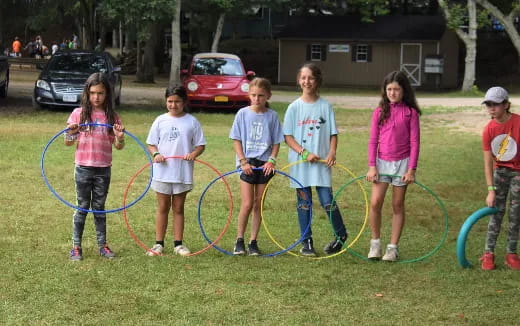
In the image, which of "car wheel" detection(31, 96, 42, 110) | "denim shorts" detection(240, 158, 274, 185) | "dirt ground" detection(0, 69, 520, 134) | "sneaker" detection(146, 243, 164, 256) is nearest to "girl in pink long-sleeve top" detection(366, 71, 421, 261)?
"denim shorts" detection(240, 158, 274, 185)

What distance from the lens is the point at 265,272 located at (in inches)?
274

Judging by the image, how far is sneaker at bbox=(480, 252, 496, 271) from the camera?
7227mm

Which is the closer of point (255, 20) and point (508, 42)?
point (508, 42)

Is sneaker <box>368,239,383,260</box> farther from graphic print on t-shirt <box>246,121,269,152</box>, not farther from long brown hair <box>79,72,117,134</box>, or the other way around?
long brown hair <box>79,72,117,134</box>

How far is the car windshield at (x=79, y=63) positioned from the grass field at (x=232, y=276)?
10.7 metres

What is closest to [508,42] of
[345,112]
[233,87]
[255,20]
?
[255,20]

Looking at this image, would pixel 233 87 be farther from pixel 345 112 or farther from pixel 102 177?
pixel 102 177

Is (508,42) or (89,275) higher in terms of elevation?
(508,42)

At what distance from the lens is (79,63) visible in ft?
72.0

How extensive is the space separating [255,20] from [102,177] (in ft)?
170

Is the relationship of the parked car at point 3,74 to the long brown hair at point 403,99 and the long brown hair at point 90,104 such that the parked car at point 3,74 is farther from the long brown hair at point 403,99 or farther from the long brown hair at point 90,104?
the long brown hair at point 403,99

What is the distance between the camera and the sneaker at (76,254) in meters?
7.21

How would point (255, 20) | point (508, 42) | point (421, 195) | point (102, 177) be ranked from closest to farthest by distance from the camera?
point (102, 177) → point (421, 195) → point (508, 42) → point (255, 20)

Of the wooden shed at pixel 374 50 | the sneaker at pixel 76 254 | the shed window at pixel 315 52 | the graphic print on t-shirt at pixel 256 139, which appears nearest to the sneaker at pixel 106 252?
the sneaker at pixel 76 254
